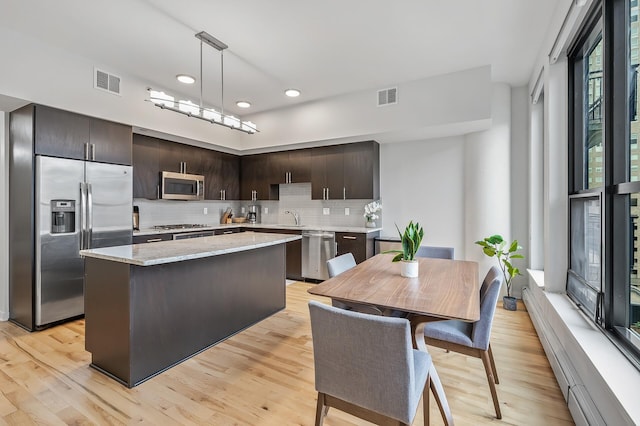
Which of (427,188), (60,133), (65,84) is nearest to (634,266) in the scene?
(427,188)

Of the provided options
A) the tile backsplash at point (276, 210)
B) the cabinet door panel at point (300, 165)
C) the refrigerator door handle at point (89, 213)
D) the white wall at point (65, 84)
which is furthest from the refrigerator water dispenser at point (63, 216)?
the cabinet door panel at point (300, 165)

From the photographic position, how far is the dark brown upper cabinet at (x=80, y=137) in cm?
303

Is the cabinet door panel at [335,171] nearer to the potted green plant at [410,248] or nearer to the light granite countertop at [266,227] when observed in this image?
the light granite countertop at [266,227]

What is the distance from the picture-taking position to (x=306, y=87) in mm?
4141

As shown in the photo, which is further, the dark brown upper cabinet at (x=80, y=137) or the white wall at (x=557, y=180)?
the dark brown upper cabinet at (x=80, y=137)

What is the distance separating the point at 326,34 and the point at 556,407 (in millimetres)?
3374

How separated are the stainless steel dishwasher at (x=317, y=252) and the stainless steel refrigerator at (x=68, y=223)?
2516 mm

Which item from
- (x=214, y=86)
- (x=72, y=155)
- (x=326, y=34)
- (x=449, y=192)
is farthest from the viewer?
(x=449, y=192)

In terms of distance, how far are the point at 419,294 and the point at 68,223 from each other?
3.64m

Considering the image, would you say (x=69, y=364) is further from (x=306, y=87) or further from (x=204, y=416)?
(x=306, y=87)

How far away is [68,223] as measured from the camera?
10.6 ft

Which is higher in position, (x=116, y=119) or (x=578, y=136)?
(x=116, y=119)

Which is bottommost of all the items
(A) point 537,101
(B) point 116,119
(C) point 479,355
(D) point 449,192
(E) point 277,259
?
(C) point 479,355

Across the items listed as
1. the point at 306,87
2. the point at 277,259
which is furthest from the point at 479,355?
the point at 306,87
